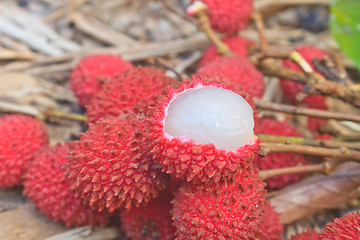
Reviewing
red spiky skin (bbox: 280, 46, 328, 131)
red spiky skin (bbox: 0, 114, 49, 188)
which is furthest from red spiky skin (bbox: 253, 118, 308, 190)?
red spiky skin (bbox: 0, 114, 49, 188)

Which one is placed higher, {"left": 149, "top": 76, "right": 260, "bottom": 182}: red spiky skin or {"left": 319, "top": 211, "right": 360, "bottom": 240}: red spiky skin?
{"left": 149, "top": 76, "right": 260, "bottom": 182}: red spiky skin

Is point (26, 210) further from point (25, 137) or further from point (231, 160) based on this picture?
point (231, 160)

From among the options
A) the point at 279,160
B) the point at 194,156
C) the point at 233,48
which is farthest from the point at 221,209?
the point at 233,48

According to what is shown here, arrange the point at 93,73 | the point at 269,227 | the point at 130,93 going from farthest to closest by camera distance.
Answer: the point at 93,73, the point at 130,93, the point at 269,227

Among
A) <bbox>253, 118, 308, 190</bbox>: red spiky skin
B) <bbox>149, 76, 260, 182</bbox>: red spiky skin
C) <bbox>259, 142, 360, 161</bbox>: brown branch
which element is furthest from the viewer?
<bbox>253, 118, 308, 190</bbox>: red spiky skin

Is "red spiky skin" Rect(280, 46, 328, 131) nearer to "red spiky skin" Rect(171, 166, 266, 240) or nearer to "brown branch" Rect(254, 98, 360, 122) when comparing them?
"brown branch" Rect(254, 98, 360, 122)

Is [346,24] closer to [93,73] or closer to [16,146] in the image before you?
[93,73]

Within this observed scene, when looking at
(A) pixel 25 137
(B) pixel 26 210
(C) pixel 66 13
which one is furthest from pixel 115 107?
(C) pixel 66 13
